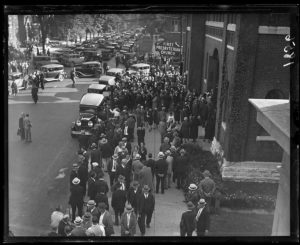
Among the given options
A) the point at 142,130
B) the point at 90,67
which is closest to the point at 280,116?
the point at 142,130

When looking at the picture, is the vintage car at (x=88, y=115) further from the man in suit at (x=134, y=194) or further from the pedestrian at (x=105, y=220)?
the pedestrian at (x=105, y=220)

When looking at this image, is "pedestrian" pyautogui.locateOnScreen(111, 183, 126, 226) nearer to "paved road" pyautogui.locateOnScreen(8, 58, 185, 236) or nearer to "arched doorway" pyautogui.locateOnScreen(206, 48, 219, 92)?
"paved road" pyautogui.locateOnScreen(8, 58, 185, 236)

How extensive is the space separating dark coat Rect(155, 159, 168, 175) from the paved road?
84 centimetres

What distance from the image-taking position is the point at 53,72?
83.5 ft

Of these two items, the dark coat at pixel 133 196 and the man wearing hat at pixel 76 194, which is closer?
the dark coat at pixel 133 196

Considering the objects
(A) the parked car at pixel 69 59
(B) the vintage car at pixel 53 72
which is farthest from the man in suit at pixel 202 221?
(A) the parked car at pixel 69 59

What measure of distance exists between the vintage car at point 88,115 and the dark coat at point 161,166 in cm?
409

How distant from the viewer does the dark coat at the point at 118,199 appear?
9.75m

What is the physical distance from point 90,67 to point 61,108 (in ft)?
18.0

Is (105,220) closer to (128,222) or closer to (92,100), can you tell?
(128,222)

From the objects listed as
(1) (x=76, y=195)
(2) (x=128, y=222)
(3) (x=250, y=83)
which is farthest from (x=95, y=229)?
(3) (x=250, y=83)

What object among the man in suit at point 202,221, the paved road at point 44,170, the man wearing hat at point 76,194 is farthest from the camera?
the paved road at point 44,170

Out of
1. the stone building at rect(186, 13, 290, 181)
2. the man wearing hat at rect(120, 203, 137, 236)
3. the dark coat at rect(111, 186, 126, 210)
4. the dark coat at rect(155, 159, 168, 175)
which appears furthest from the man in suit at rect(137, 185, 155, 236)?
the stone building at rect(186, 13, 290, 181)

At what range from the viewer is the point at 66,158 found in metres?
14.7
